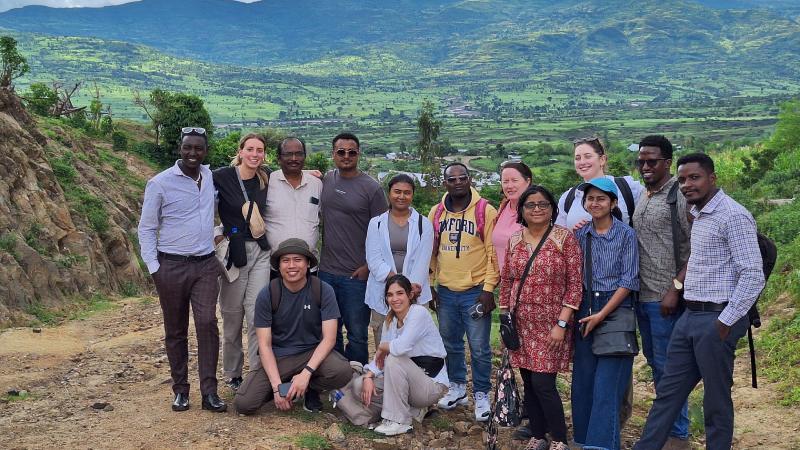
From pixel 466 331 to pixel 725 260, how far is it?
229cm

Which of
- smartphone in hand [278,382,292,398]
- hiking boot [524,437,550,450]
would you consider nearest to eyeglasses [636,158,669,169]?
hiking boot [524,437,550,450]

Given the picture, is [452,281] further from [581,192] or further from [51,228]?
[51,228]

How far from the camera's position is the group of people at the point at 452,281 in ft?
16.2

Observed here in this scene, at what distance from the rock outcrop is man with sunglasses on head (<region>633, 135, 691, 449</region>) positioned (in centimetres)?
876

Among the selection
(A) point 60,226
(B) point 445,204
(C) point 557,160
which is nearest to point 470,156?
(C) point 557,160

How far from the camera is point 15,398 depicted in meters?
7.27

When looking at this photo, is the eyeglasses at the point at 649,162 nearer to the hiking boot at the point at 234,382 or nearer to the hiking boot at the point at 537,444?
the hiking boot at the point at 537,444

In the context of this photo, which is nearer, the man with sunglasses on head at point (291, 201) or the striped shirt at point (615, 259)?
the striped shirt at point (615, 259)

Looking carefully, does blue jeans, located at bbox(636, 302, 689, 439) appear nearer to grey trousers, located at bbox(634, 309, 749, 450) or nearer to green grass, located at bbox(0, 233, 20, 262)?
grey trousers, located at bbox(634, 309, 749, 450)

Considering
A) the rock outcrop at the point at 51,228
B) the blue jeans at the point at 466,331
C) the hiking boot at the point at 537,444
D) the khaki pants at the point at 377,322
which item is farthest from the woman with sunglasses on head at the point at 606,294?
the rock outcrop at the point at 51,228

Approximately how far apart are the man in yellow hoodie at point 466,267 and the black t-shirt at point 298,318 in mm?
928

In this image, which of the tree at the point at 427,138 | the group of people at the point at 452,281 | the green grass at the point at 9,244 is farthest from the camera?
the tree at the point at 427,138

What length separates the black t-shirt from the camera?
19.9ft

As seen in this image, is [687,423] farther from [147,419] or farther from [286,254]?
[147,419]
